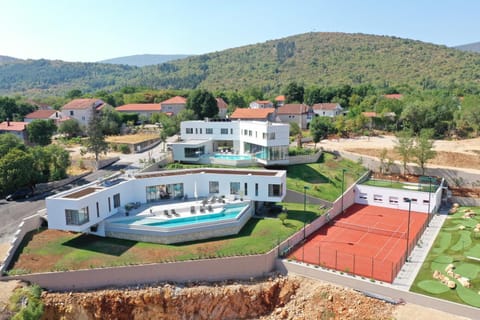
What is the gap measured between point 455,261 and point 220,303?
697 inches

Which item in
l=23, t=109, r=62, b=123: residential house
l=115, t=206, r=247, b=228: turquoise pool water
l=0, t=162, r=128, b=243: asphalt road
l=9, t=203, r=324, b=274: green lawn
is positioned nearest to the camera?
l=9, t=203, r=324, b=274: green lawn

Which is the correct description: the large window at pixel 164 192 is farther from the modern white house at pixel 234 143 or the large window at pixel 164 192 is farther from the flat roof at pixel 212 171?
the modern white house at pixel 234 143

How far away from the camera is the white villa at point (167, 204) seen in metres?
28.2

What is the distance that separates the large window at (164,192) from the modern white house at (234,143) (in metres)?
11.2

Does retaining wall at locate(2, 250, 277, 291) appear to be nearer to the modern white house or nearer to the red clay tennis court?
the red clay tennis court

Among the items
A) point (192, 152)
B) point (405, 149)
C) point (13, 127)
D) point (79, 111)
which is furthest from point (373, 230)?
point (79, 111)

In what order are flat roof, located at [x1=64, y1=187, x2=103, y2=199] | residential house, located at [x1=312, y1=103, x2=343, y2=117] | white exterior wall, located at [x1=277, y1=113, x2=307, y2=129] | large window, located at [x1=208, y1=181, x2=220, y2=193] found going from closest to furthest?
flat roof, located at [x1=64, y1=187, x2=103, y2=199], large window, located at [x1=208, y1=181, x2=220, y2=193], white exterior wall, located at [x1=277, y1=113, x2=307, y2=129], residential house, located at [x1=312, y1=103, x2=343, y2=117]

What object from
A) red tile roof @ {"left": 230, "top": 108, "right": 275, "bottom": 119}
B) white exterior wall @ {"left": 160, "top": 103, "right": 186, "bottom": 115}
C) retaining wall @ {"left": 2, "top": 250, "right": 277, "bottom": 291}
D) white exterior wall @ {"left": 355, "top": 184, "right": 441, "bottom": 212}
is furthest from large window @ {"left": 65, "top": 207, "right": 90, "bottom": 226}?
white exterior wall @ {"left": 160, "top": 103, "right": 186, "bottom": 115}

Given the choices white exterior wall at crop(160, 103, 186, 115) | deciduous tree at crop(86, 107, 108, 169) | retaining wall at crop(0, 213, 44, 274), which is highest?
white exterior wall at crop(160, 103, 186, 115)

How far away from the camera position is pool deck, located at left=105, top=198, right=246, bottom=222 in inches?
1232

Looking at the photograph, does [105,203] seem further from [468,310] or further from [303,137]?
[303,137]

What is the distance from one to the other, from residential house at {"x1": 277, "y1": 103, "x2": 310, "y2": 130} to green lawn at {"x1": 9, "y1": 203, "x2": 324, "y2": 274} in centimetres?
4935

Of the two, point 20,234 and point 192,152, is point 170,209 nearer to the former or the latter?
point 20,234

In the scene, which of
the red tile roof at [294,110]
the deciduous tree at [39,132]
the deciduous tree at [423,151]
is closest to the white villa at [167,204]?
the deciduous tree at [423,151]
